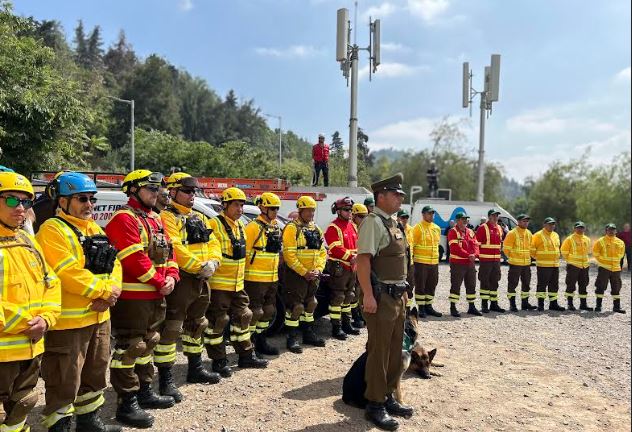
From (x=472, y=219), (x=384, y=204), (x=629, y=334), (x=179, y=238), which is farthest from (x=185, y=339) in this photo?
(x=472, y=219)

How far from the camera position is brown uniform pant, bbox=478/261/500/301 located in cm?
1055

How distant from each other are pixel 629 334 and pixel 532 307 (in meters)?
2.16

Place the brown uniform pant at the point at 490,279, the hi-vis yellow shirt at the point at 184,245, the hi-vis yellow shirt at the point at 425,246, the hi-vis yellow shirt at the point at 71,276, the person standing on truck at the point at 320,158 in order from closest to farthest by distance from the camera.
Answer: the hi-vis yellow shirt at the point at 71,276 → the hi-vis yellow shirt at the point at 184,245 → the hi-vis yellow shirt at the point at 425,246 → the brown uniform pant at the point at 490,279 → the person standing on truck at the point at 320,158

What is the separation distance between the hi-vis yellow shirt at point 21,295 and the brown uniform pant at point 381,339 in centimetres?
259

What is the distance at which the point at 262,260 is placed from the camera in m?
6.08

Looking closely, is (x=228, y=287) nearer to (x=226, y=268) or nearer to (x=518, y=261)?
(x=226, y=268)

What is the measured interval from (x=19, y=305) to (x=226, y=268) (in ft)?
8.43

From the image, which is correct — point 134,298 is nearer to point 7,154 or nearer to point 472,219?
point 7,154

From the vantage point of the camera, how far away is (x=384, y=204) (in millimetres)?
4668

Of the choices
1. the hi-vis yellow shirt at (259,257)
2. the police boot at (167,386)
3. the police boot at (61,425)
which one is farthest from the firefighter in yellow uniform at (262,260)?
the police boot at (61,425)

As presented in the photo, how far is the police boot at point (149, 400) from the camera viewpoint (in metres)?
4.66

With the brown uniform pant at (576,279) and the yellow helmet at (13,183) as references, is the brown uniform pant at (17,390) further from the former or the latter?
the brown uniform pant at (576,279)

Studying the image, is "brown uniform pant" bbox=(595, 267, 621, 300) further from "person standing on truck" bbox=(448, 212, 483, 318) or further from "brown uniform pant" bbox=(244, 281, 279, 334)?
"brown uniform pant" bbox=(244, 281, 279, 334)

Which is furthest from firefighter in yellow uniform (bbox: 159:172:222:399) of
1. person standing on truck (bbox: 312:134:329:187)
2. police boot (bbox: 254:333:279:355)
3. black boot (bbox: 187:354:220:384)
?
person standing on truck (bbox: 312:134:329:187)
